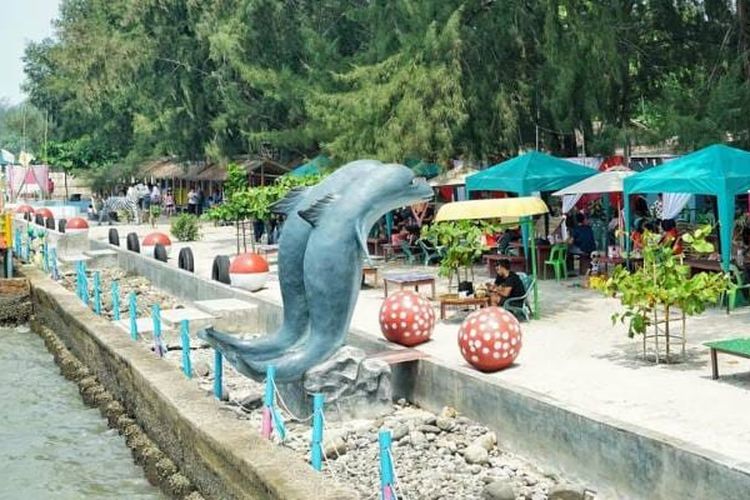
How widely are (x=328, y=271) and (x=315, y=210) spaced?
687 mm

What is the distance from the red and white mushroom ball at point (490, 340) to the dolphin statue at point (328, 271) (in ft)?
4.49

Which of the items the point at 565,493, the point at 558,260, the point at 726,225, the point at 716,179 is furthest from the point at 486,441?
the point at 558,260

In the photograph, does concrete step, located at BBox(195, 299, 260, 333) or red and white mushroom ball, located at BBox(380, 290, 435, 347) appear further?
concrete step, located at BBox(195, 299, 260, 333)

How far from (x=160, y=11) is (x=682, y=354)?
30.1m

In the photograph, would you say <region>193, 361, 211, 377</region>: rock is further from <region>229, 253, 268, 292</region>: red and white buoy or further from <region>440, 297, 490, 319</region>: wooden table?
<region>229, 253, 268, 292</region>: red and white buoy

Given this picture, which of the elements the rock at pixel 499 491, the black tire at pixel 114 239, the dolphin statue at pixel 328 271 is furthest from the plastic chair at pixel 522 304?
the black tire at pixel 114 239

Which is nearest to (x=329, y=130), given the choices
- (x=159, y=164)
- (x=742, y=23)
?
(x=742, y=23)

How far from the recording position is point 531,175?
19688 mm

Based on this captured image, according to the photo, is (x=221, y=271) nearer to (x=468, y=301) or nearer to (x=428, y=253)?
(x=428, y=253)

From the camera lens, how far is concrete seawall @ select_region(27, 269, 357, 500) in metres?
7.85

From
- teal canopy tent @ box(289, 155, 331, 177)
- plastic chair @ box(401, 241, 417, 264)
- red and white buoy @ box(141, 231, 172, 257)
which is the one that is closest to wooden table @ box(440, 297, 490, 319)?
plastic chair @ box(401, 241, 417, 264)

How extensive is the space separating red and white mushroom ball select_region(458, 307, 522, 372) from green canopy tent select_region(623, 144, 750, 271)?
5.02 m

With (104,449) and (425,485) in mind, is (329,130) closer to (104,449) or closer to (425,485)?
(104,449)

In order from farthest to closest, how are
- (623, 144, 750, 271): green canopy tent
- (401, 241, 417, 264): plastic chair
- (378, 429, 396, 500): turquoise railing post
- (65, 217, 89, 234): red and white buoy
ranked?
(65, 217, 89, 234): red and white buoy < (401, 241, 417, 264): plastic chair < (623, 144, 750, 271): green canopy tent < (378, 429, 396, 500): turquoise railing post
